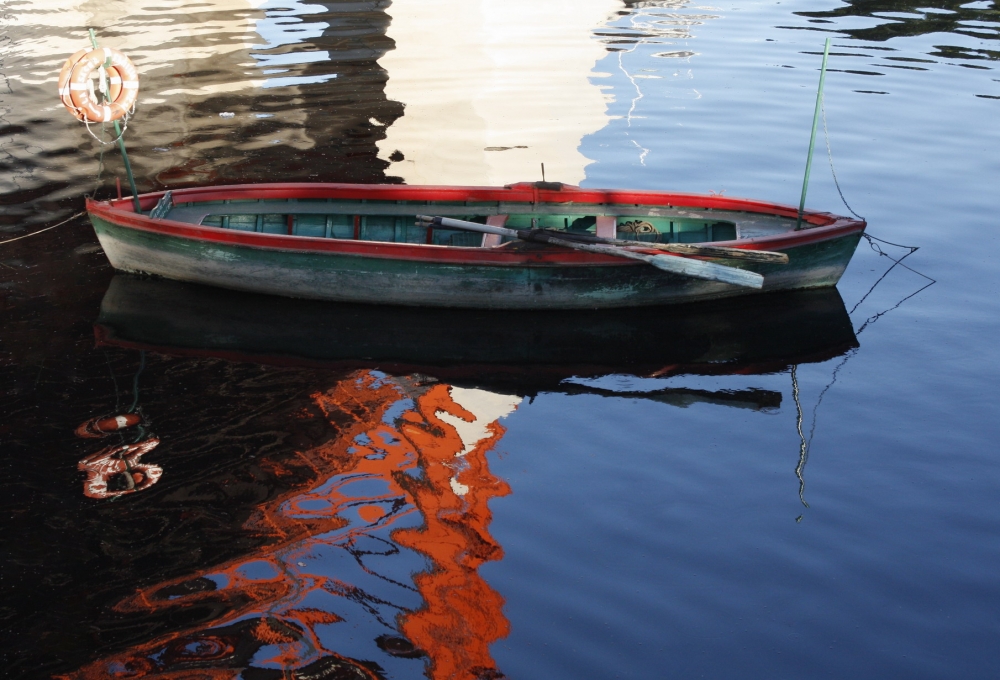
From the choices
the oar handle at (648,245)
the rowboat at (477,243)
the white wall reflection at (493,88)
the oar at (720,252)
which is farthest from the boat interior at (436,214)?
the white wall reflection at (493,88)

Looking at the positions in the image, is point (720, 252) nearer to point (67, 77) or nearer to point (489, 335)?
point (489, 335)

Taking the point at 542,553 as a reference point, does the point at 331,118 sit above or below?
above

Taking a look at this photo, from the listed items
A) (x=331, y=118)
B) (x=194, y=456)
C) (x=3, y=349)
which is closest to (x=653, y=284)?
(x=194, y=456)

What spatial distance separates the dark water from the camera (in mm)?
7641

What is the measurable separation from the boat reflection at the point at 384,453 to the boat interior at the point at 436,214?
3.47ft

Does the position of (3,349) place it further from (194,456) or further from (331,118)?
(331,118)

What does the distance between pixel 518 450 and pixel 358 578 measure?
2409mm

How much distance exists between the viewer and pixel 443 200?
13.6m

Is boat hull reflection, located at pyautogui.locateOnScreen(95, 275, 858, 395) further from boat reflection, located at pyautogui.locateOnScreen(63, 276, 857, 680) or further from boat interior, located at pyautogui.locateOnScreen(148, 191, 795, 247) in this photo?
boat interior, located at pyautogui.locateOnScreen(148, 191, 795, 247)

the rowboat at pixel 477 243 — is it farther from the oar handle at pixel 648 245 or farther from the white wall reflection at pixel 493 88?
the white wall reflection at pixel 493 88

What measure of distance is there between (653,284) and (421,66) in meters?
15.1

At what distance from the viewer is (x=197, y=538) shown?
8.70 meters

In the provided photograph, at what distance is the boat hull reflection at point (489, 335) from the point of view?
11.7 metres

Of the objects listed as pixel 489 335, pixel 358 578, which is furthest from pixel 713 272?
pixel 358 578
